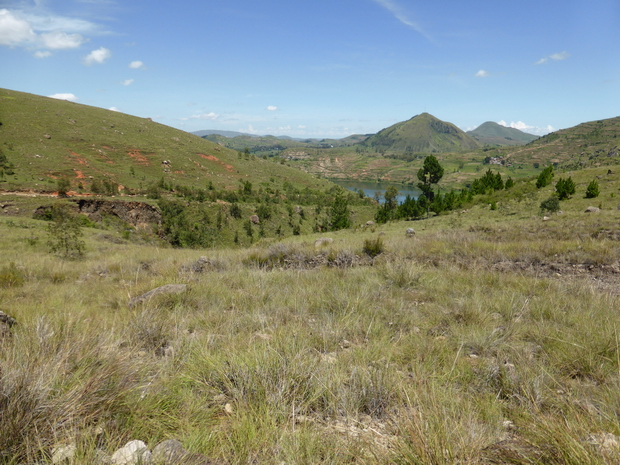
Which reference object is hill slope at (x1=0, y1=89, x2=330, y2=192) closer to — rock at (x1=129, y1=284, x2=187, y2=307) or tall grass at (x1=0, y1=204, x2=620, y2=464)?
rock at (x1=129, y1=284, x2=187, y2=307)

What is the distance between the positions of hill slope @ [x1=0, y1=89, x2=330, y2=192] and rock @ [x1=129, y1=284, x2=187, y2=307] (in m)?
38.9

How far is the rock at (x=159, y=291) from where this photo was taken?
4.66 m

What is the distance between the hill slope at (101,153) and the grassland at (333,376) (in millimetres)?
41354

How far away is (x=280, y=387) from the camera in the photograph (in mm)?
2135

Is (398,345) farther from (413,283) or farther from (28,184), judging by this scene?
(28,184)

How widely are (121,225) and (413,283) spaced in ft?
103

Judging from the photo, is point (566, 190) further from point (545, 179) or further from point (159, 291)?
point (159, 291)

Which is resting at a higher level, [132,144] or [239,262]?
[132,144]

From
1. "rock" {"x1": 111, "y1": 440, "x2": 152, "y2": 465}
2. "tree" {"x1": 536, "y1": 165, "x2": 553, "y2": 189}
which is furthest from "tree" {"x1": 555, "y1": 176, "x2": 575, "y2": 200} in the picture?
"rock" {"x1": 111, "y1": 440, "x2": 152, "y2": 465}

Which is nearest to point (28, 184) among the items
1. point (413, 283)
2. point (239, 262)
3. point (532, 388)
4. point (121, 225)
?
point (121, 225)

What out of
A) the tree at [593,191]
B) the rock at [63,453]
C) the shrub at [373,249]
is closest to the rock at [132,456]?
the rock at [63,453]

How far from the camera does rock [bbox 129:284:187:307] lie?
4664 millimetres

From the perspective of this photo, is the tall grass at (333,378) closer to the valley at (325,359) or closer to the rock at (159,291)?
the valley at (325,359)

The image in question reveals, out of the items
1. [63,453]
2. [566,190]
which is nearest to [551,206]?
[566,190]
